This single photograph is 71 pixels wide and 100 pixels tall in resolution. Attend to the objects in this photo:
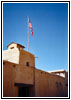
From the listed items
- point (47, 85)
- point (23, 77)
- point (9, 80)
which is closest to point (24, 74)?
point (23, 77)

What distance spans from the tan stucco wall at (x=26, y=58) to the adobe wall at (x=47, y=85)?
135cm

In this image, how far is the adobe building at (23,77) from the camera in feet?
43.0

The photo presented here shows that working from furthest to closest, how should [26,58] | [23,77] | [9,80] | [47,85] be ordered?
[47,85]
[26,58]
[23,77]
[9,80]

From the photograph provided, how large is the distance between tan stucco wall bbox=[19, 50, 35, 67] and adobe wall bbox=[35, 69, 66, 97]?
1352 mm

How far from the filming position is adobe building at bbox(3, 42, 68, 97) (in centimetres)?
1312

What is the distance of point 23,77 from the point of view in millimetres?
15180

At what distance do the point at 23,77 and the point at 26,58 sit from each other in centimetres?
267

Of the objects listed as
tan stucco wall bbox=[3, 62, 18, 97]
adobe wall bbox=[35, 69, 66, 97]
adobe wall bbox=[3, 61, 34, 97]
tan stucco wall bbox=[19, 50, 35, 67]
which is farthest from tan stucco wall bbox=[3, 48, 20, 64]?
adobe wall bbox=[35, 69, 66, 97]

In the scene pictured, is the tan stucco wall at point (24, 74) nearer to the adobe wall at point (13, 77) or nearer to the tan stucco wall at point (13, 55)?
the adobe wall at point (13, 77)

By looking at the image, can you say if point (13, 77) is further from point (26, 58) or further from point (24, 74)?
point (26, 58)

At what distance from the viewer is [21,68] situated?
49.9 ft

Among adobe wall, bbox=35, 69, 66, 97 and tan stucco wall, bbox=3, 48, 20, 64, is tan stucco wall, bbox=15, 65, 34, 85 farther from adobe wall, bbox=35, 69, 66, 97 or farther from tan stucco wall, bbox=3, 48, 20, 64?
adobe wall, bbox=35, 69, 66, 97

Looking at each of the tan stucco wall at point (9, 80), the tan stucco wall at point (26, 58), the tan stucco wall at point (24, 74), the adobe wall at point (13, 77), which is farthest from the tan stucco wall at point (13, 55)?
the tan stucco wall at point (9, 80)

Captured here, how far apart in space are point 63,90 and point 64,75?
3103mm
